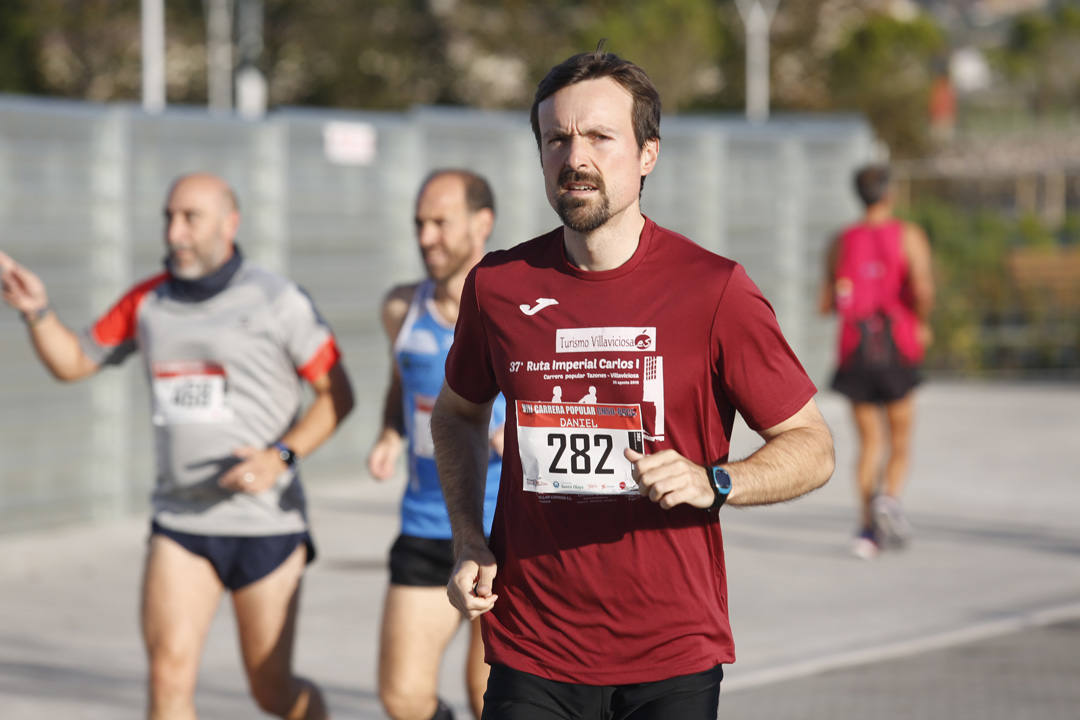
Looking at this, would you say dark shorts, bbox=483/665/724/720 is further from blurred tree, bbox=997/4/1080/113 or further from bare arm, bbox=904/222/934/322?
blurred tree, bbox=997/4/1080/113

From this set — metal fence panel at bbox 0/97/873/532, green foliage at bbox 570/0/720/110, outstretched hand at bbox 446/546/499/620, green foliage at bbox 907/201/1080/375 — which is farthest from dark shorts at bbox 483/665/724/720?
green foliage at bbox 570/0/720/110

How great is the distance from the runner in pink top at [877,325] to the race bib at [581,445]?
6481mm

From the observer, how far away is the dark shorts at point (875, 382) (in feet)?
32.7

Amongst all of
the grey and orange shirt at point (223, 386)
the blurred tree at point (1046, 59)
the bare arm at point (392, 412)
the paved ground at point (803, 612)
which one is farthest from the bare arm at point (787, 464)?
the blurred tree at point (1046, 59)

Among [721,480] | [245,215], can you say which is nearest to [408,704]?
[721,480]

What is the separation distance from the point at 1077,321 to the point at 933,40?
52232 millimetres

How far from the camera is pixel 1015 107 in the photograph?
7188cm

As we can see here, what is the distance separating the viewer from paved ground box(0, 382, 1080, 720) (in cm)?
712

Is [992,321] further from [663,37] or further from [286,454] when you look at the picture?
[663,37]

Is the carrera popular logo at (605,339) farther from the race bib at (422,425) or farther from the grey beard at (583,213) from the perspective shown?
the race bib at (422,425)

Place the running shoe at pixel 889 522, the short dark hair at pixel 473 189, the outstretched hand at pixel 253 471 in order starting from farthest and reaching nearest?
the running shoe at pixel 889 522 < the short dark hair at pixel 473 189 < the outstretched hand at pixel 253 471

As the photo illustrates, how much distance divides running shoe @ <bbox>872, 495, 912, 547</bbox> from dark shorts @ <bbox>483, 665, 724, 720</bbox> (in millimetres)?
6536

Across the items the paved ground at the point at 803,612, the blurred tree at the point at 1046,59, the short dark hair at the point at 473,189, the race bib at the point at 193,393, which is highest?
the blurred tree at the point at 1046,59

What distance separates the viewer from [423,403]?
18.5 feet
